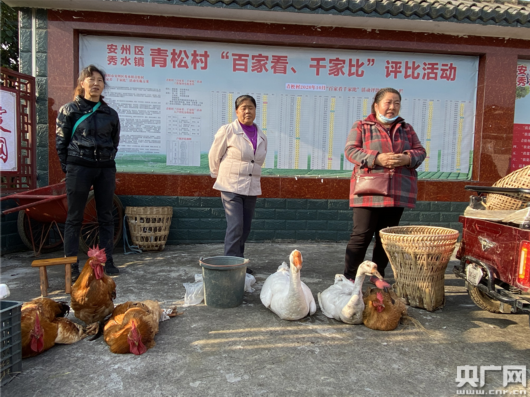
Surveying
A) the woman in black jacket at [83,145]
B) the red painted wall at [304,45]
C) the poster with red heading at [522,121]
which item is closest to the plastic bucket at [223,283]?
the woman in black jacket at [83,145]

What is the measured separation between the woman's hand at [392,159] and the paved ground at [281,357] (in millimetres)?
1324

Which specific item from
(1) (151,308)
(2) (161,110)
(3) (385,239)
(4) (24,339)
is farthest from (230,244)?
(2) (161,110)

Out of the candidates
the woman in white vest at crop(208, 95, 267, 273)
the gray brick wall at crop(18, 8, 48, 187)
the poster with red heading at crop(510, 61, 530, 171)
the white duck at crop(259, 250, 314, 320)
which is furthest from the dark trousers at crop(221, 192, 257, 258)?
the poster with red heading at crop(510, 61, 530, 171)

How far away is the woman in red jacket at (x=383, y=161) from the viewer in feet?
11.1

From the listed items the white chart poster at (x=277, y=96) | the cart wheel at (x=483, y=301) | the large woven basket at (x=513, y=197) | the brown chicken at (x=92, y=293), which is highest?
the white chart poster at (x=277, y=96)

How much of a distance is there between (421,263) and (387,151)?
108 centimetres

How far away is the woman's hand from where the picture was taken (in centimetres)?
328

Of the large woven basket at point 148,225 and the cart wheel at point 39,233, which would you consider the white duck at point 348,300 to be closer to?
the large woven basket at point 148,225

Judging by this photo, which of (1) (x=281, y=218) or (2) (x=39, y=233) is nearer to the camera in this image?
(2) (x=39, y=233)

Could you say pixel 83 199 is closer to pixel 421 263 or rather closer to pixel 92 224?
pixel 92 224

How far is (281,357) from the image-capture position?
237cm

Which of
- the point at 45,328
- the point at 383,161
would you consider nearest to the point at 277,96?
the point at 383,161

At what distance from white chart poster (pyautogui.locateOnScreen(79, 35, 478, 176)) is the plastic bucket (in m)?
2.97

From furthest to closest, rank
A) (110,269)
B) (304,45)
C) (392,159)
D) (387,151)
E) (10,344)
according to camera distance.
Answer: (304,45)
(110,269)
(387,151)
(392,159)
(10,344)
